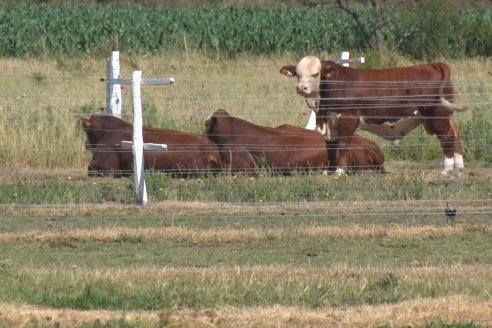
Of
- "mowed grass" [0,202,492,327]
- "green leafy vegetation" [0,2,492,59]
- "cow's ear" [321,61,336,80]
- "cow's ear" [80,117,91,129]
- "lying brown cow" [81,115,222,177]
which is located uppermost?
"green leafy vegetation" [0,2,492,59]

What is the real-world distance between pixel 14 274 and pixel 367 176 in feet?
24.5

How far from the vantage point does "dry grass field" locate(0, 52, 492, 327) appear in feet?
29.7

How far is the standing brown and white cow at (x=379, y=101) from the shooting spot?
17.2 meters

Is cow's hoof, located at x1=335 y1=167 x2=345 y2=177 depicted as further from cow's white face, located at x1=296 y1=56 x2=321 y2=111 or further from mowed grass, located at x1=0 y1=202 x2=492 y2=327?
mowed grass, located at x1=0 y1=202 x2=492 y2=327

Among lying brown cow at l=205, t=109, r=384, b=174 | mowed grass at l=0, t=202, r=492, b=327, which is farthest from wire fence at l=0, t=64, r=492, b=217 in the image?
mowed grass at l=0, t=202, r=492, b=327

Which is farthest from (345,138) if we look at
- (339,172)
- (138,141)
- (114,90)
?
(138,141)

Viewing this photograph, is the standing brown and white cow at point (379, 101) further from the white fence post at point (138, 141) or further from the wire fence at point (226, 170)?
the white fence post at point (138, 141)

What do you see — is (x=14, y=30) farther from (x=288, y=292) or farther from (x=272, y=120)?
(x=288, y=292)

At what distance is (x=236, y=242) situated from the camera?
1291 cm

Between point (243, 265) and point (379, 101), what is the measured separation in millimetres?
6642

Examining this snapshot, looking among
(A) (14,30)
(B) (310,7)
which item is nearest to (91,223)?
(A) (14,30)

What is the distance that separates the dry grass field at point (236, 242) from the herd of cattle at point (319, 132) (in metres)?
0.47

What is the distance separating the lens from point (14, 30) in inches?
1853

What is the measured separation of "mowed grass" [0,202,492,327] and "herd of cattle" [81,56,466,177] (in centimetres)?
206
